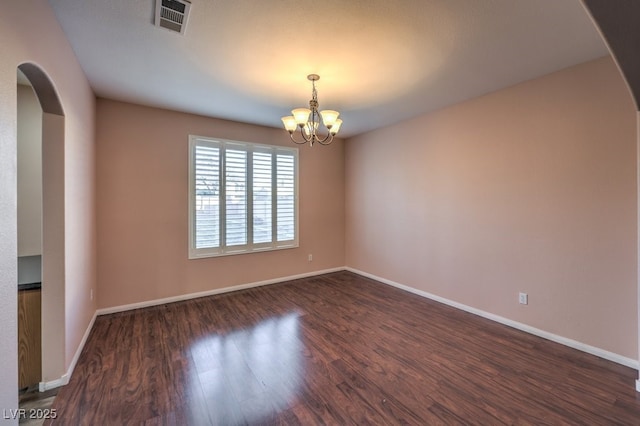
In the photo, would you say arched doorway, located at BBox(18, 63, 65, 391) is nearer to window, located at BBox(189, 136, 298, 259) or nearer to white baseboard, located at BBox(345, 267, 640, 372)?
window, located at BBox(189, 136, 298, 259)

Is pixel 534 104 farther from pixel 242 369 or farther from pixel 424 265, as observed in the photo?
pixel 242 369

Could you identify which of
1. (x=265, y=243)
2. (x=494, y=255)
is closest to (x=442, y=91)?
(x=494, y=255)

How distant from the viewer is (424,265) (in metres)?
4.12

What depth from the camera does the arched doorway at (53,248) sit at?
6.81 ft

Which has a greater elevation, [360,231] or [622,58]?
[622,58]

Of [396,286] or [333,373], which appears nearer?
[333,373]

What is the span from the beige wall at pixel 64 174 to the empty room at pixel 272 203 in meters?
0.02

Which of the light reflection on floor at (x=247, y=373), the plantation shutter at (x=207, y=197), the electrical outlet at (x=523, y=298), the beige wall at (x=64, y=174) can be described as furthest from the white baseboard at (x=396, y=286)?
the light reflection on floor at (x=247, y=373)

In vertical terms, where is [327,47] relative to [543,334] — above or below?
above

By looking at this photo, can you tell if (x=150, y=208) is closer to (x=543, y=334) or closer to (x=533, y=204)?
(x=533, y=204)

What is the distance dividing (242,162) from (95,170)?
1.85 meters

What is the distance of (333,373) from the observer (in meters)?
2.28

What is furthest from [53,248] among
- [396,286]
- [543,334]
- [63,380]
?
[543,334]

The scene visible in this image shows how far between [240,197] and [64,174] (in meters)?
2.35
